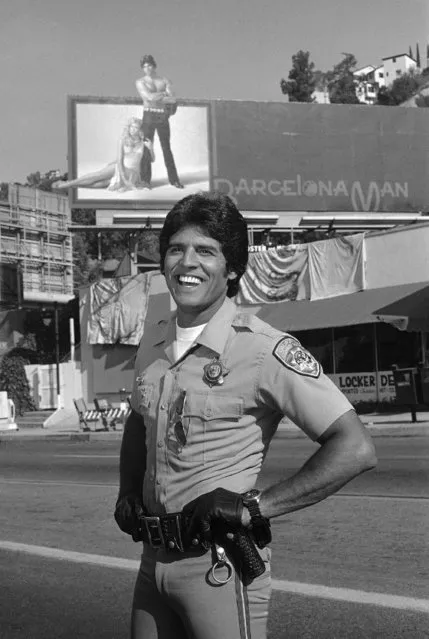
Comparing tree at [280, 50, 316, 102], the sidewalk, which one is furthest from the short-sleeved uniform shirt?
tree at [280, 50, 316, 102]

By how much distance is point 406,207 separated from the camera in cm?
3866

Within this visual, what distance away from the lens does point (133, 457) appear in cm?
306

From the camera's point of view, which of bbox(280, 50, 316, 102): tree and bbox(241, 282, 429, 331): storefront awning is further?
bbox(280, 50, 316, 102): tree

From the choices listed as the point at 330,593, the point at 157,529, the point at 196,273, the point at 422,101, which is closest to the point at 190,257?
the point at 196,273

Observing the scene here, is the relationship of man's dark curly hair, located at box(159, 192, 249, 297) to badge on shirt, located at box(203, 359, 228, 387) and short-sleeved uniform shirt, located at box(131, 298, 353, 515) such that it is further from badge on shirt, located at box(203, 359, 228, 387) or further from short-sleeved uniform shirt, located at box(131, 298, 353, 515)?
badge on shirt, located at box(203, 359, 228, 387)

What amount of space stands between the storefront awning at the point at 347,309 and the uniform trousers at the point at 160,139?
9690mm

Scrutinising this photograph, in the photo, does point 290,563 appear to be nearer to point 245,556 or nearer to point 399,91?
point 245,556

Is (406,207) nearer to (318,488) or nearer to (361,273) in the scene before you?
(361,273)

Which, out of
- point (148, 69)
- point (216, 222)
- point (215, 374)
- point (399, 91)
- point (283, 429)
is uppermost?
point (399, 91)

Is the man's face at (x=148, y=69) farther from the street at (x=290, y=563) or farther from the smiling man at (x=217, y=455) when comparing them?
the smiling man at (x=217, y=455)

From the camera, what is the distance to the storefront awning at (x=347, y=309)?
23953 millimetres

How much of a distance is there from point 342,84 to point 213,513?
376 ft

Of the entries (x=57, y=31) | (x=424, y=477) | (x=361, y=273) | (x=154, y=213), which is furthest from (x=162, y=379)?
(x=154, y=213)

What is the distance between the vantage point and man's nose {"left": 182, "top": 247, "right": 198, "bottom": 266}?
2.87 meters
